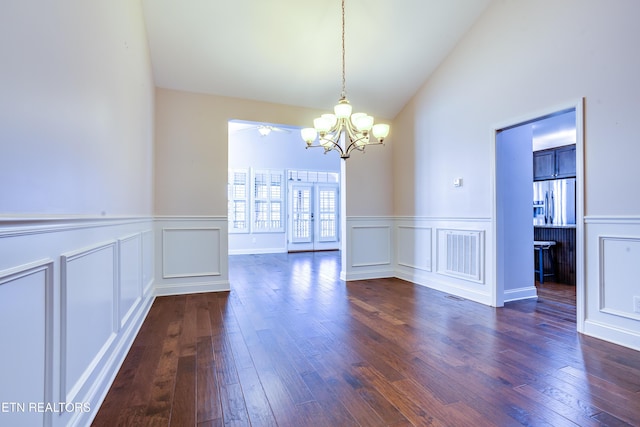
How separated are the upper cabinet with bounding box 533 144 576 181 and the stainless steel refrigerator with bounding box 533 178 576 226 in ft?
0.41

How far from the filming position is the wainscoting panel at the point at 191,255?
162 inches

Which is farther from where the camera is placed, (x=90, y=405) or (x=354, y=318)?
(x=354, y=318)

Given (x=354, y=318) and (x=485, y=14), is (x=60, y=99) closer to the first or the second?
(x=354, y=318)

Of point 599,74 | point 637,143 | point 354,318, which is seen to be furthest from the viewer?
point 354,318

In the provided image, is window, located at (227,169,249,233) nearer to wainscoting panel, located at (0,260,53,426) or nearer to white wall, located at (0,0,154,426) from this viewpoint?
white wall, located at (0,0,154,426)

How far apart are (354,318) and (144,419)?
78.1 inches

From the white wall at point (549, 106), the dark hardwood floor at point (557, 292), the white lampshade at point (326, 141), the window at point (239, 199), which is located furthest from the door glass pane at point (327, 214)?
the white lampshade at point (326, 141)

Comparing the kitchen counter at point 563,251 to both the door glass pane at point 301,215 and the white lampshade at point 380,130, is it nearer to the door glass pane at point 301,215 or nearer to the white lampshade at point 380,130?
the white lampshade at point 380,130

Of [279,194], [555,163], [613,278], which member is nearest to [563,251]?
[555,163]

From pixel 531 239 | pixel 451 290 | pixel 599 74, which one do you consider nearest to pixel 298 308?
pixel 451 290

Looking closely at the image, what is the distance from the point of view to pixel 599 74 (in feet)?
8.87

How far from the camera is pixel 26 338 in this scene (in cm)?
106

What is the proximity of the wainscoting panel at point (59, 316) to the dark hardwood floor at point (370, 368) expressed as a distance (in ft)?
0.85

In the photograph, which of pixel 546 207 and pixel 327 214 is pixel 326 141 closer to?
pixel 546 207
